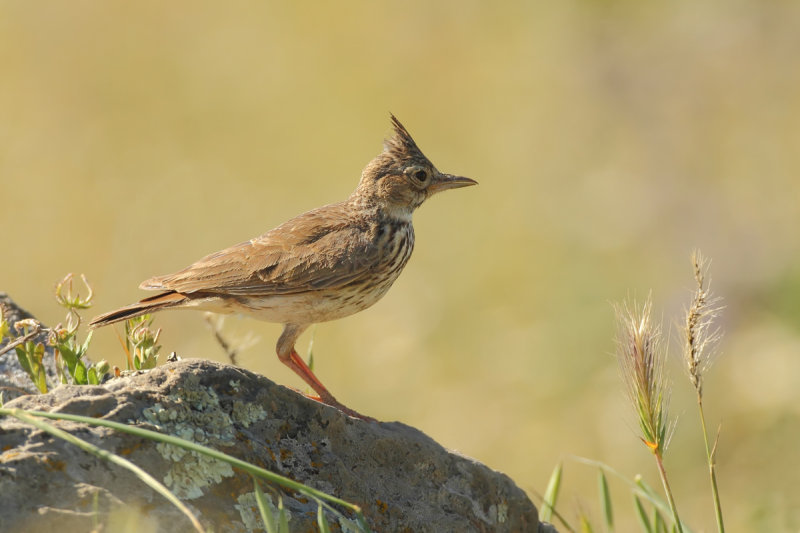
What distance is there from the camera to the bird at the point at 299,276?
476 cm

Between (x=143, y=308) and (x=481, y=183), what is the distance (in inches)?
300

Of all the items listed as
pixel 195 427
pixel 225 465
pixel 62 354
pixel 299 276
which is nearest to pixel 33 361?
pixel 62 354

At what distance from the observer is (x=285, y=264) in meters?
4.94

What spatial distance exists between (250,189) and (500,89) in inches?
140

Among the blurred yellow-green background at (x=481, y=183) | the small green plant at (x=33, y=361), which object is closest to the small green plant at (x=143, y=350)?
the small green plant at (x=33, y=361)

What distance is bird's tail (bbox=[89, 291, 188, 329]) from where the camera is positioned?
4.21 metres

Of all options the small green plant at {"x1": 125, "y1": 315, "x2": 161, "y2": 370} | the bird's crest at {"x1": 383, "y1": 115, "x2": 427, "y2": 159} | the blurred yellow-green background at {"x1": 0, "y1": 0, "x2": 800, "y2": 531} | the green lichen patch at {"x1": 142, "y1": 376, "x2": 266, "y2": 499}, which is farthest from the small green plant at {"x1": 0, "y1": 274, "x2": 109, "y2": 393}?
the blurred yellow-green background at {"x1": 0, "y1": 0, "x2": 800, "y2": 531}

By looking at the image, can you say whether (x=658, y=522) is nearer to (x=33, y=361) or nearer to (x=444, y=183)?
(x=33, y=361)

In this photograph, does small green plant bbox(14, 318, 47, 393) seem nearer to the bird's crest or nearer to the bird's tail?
the bird's tail

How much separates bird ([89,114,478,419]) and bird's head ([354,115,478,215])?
221 millimetres

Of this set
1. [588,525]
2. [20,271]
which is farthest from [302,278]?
[20,271]

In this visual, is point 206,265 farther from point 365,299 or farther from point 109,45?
point 109,45

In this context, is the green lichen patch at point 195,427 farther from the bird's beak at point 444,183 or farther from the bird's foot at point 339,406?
the bird's beak at point 444,183

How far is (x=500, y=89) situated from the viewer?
12828 mm
